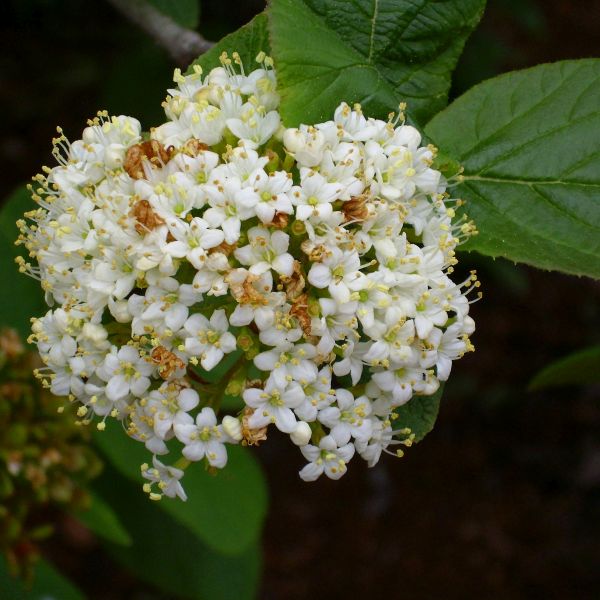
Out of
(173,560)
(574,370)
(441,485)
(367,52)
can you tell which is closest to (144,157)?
(367,52)

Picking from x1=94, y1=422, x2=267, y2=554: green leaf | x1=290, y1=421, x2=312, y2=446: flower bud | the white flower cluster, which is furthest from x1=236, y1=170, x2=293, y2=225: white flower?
x1=94, y1=422, x2=267, y2=554: green leaf

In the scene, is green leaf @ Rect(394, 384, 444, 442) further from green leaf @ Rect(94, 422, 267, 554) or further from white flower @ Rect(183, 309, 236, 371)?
green leaf @ Rect(94, 422, 267, 554)

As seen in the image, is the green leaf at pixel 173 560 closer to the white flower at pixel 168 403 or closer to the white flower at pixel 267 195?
the white flower at pixel 168 403

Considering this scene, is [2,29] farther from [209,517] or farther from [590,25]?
[590,25]

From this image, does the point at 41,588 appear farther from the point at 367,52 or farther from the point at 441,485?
the point at 441,485

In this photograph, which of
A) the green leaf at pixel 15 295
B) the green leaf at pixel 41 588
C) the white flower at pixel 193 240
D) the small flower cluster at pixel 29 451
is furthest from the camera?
the green leaf at pixel 41 588

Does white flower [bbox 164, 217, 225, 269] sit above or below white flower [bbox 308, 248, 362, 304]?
above

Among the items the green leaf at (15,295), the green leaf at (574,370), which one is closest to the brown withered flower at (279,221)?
the green leaf at (574,370)
